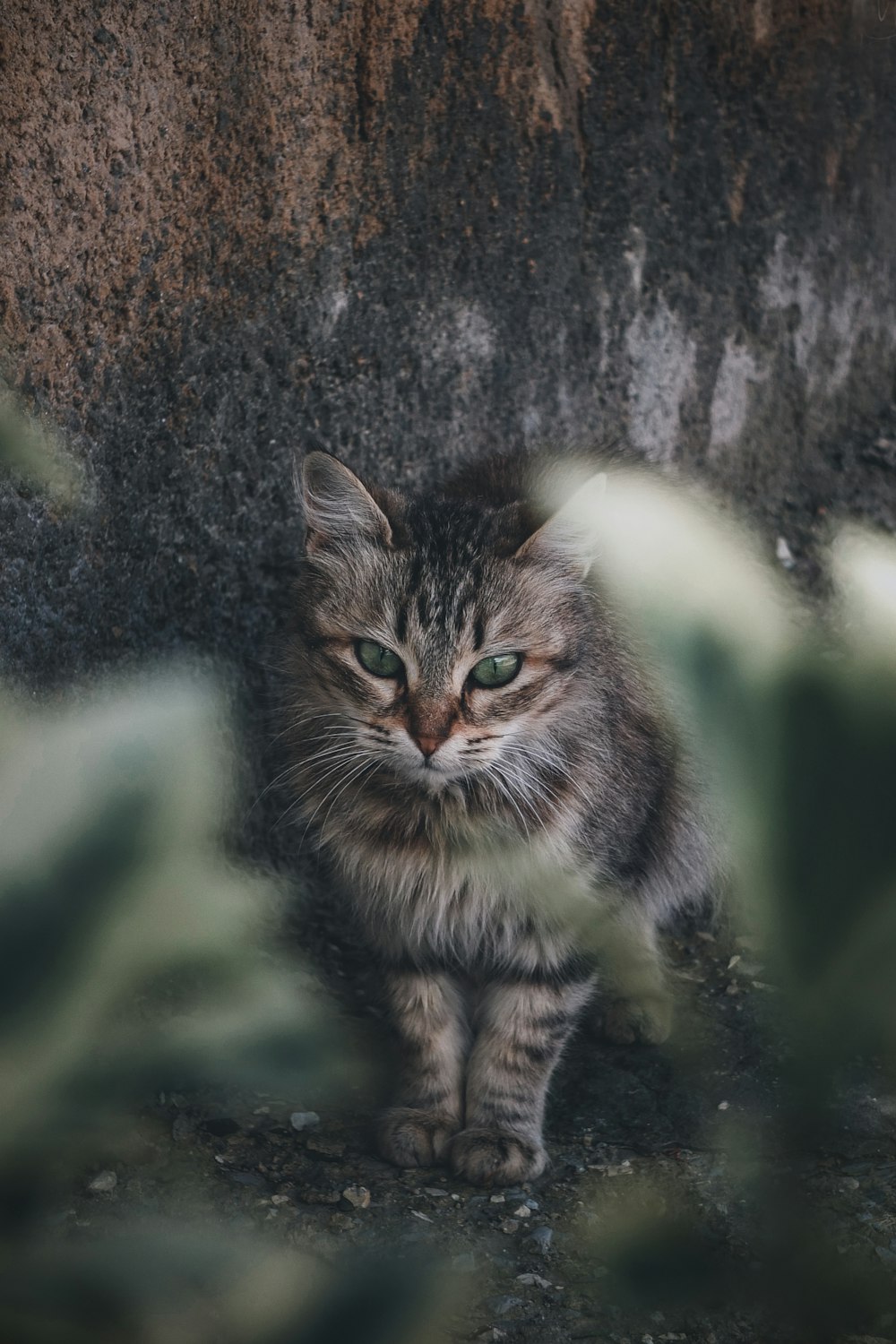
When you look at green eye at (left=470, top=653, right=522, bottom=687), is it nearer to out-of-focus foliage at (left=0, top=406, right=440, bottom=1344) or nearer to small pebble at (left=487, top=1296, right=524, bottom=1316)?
out-of-focus foliage at (left=0, top=406, right=440, bottom=1344)

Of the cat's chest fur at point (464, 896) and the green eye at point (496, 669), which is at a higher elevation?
the green eye at point (496, 669)

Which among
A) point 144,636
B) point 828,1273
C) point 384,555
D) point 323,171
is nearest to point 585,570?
point 384,555

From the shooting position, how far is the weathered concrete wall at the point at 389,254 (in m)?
1.74

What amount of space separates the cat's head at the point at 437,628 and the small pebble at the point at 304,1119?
53cm

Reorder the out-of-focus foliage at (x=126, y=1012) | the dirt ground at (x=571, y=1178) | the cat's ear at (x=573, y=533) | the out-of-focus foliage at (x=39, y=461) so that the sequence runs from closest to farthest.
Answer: the out-of-focus foliage at (x=126, y=1012) → the out-of-focus foliage at (x=39, y=461) → the dirt ground at (x=571, y=1178) → the cat's ear at (x=573, y=533)

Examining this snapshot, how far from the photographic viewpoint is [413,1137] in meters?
1.84

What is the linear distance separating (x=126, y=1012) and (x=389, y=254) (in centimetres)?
155

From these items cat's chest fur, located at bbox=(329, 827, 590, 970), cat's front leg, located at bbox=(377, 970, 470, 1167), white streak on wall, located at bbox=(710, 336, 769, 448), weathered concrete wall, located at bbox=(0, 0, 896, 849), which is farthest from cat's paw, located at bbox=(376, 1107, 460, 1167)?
white streak on wall, located at bbox=(710, 336, 769, 448)

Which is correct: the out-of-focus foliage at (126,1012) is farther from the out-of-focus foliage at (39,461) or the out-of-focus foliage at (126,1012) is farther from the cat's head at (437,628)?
the cat's head at (437,628)

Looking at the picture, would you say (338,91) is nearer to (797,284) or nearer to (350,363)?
(350,363)

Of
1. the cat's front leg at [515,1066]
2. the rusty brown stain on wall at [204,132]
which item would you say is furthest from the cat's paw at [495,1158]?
the rusty brown stain on wall at [204,132]

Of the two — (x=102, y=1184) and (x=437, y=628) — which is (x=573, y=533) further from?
(x=102, y=1184)

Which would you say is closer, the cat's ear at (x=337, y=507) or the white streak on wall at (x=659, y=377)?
the cat's ear at (x=337, y=507)

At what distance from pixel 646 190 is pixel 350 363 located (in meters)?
0.85
